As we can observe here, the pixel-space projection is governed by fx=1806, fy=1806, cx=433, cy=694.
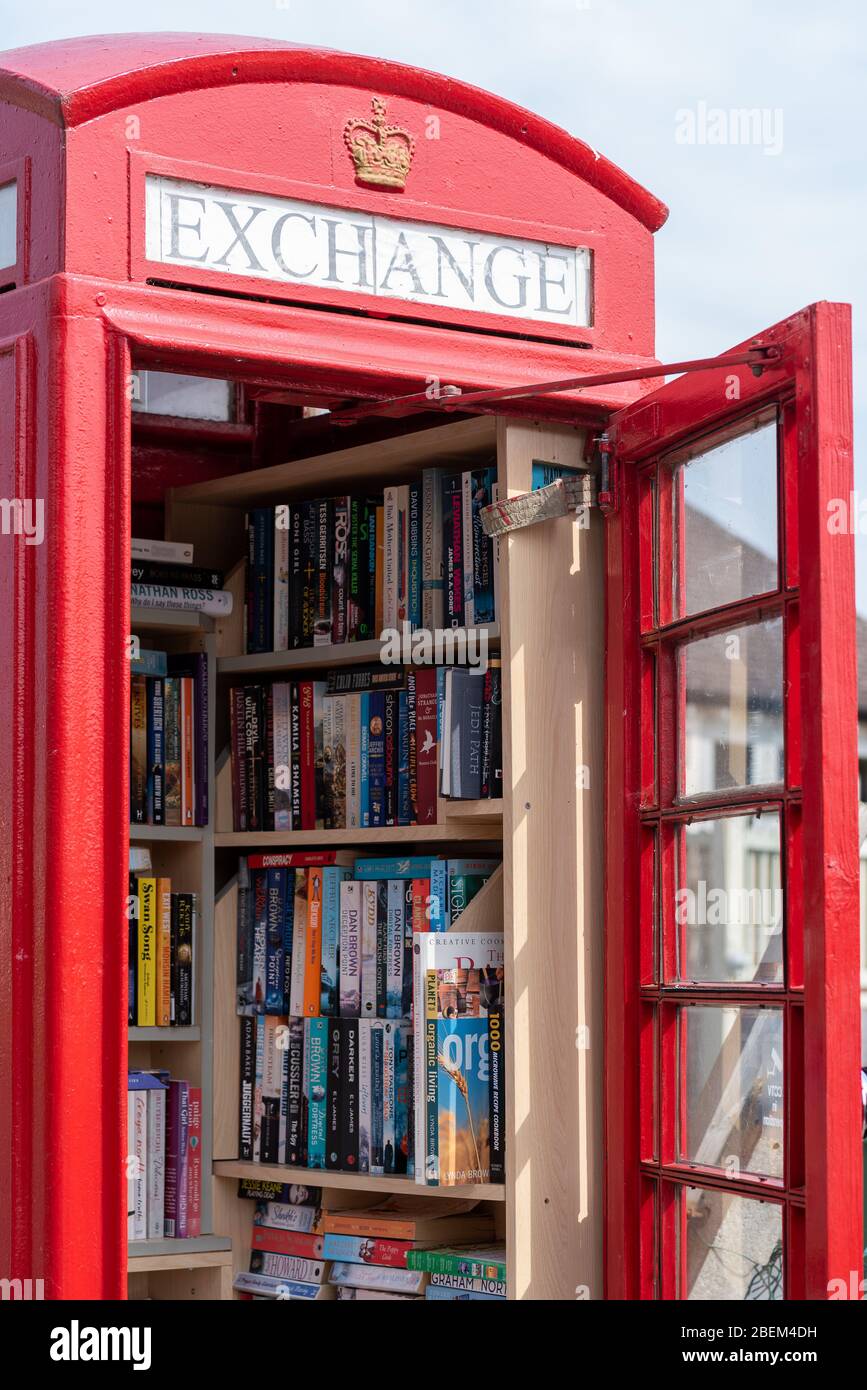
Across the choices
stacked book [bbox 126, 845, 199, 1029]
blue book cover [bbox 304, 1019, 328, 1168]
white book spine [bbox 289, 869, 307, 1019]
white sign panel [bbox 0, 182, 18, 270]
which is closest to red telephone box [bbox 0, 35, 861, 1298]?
white sign panel [bbox 0, 182, 18, 270]

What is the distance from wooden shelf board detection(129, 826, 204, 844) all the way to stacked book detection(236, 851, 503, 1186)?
0.14 m

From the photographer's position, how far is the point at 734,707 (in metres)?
3.07

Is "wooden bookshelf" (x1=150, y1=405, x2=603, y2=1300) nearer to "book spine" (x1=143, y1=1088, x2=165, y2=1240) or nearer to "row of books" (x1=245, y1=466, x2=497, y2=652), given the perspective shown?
"row of books" (x1=245, y1=466, x2=497, y2=652)

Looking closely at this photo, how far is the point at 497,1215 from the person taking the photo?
379cm


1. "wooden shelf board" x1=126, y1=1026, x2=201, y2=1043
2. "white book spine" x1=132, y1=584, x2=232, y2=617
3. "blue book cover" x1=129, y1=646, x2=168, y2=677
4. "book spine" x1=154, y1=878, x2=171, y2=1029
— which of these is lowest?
"wooden shelf board" x1=126, y1=1026, x2=201, y2=1043

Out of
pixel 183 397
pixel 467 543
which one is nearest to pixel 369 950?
Answer: pixel 467 543

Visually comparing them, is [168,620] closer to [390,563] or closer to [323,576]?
[323,576]

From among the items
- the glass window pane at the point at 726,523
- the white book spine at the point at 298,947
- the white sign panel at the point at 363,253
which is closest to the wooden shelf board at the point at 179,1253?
the white book spine at the point at 298,947

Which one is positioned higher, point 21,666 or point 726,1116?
point 21,666

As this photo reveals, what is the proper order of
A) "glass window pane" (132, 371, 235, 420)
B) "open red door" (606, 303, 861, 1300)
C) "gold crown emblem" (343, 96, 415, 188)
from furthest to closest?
"glass window pane" (132, 371, 235, 420) → "gold crown emblem" (343, 96, 415, 188) → "open red door" (606, 303, 861, 1300)

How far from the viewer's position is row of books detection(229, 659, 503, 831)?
3555mm
